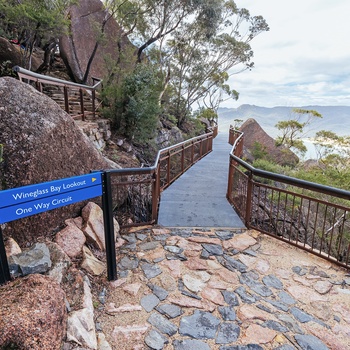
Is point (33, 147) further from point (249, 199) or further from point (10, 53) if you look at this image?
point (10, 53)

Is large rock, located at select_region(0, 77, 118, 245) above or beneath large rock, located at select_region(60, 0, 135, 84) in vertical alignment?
beneath

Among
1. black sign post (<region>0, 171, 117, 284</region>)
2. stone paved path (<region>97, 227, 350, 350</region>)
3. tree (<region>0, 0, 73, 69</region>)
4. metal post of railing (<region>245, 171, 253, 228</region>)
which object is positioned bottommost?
stone paved path (<region>97, 227, 350, 350</region>)

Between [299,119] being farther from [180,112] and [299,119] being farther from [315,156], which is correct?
[180,112]

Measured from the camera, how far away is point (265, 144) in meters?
18.8

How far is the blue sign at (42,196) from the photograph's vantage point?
1.63 m

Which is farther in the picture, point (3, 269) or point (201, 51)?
point (201, 51)

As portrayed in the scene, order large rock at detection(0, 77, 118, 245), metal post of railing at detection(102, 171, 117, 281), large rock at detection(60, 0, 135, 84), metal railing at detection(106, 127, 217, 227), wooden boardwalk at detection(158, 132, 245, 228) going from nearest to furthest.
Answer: metal post of railing at detection(102, 171, 117, 281) < large rock at detection(0, 77, 118, 245) < metal railing at detection(106, 127, 217, 227) < wooden boardwalk at detection(158, 132, 245, 228) < large rock at detection(60, 0, 135, 84)

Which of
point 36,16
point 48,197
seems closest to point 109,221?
point 48,197

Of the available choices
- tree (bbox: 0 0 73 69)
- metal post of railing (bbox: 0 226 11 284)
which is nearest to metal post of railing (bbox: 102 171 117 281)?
metal post of railing (bbox: 0 226 11 284)

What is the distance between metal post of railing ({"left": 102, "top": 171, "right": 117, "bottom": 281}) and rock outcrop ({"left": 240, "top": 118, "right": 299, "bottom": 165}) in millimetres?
14015

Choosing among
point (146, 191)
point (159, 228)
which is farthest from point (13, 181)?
point (146, 191)

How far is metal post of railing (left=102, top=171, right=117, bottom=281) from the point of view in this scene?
2307 mm

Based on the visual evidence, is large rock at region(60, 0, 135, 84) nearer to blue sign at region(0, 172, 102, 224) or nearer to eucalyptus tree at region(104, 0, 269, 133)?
eucalyptus tree at region(104, 0, 269, 133)

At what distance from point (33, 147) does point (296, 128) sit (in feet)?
67.5
